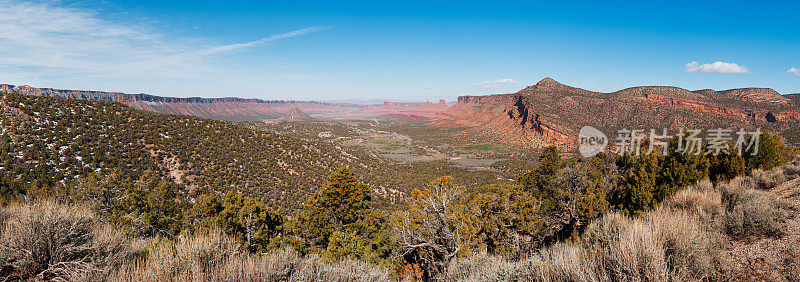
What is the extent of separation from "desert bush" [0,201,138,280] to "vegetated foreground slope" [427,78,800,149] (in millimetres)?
105748

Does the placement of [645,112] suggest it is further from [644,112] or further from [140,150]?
[140,150]

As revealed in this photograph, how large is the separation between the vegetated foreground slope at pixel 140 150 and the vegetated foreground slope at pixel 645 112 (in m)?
90.5

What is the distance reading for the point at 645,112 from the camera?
95125mm

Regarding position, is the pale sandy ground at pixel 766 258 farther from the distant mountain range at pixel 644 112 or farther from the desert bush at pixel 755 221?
the distant mountain range at pixel 644 112

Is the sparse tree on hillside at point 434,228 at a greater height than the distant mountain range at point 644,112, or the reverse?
the distant mountain range at point 644,112

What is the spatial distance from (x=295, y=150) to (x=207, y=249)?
124 feet

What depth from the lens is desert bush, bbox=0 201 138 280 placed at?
4.30 metres

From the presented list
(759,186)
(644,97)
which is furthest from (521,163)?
(759,186)

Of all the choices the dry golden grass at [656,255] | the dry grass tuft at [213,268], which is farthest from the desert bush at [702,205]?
the dry grass tuft at [213,268]

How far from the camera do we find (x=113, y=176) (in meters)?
16.9

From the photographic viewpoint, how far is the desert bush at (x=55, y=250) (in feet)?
14.1

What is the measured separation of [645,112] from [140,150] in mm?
125934

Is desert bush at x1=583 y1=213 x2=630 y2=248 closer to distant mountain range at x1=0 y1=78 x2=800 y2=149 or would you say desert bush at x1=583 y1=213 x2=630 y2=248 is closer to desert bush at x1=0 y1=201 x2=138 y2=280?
desert bush at x1=0 y1=201 x2=138 y2=280

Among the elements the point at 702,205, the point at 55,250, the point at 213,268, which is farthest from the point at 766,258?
the point at 55,250
